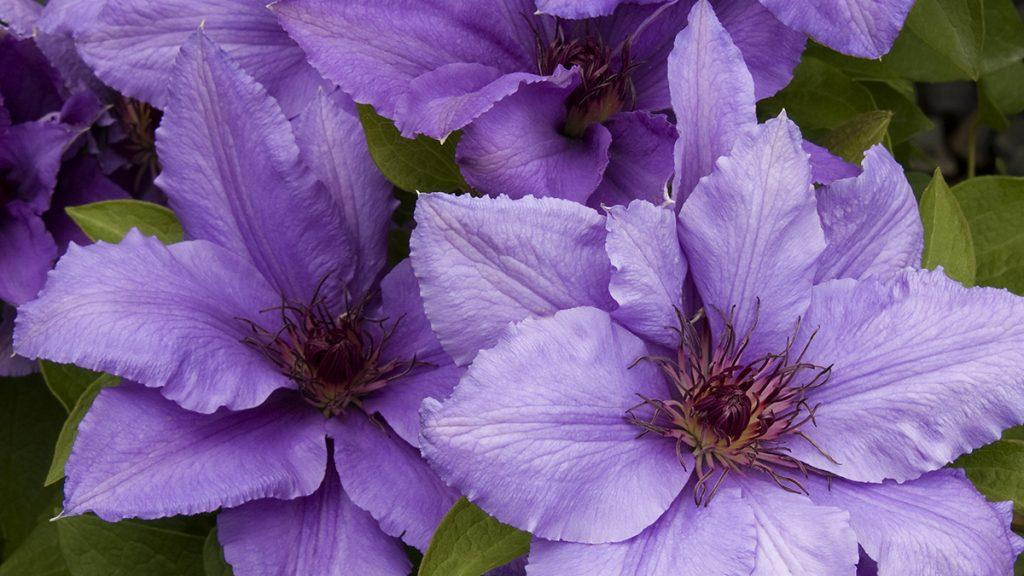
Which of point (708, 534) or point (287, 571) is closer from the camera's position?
point (708, 534)

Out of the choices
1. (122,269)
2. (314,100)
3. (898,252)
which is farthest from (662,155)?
(122,269)

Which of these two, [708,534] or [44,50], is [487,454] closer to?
[708,534]

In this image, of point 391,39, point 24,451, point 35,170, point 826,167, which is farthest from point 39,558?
point 826,167

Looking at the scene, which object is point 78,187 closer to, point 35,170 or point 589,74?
point 35,170

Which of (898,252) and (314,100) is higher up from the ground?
(314,100)

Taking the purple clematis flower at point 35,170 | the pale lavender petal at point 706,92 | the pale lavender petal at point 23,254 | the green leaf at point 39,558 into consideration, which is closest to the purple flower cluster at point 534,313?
the pale lavender petal at point 706,92

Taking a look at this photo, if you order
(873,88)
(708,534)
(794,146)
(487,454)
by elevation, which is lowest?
(873,88)

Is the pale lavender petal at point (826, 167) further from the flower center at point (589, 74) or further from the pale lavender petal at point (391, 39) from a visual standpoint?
the pale lavender petal at point (391, 39)
